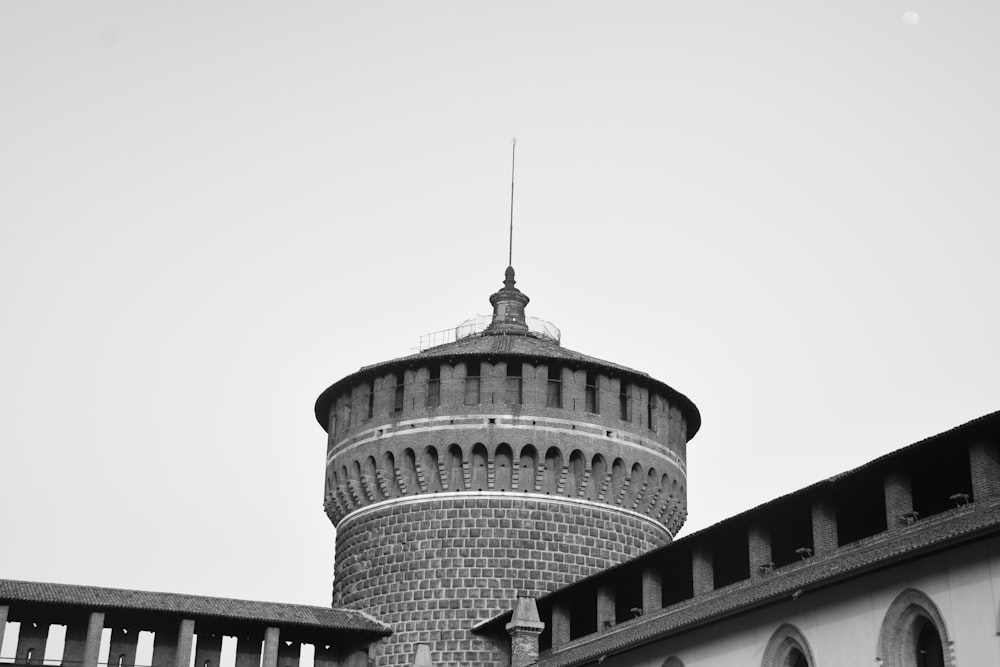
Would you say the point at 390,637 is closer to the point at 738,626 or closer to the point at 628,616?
the point at 628,616

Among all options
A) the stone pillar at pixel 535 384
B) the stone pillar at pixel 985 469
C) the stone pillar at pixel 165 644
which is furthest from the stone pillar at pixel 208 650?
the stone pillar at pixel 985 469

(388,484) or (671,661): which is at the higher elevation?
(388,484)

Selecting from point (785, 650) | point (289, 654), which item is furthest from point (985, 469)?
point (289, 654)

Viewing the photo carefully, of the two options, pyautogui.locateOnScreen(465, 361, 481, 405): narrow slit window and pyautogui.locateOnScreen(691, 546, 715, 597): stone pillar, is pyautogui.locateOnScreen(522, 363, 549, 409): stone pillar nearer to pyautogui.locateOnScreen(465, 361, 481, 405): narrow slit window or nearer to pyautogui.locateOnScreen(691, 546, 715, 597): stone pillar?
pyautogui.locateOnScreen(465, 361, 481, 405): narrow slit window

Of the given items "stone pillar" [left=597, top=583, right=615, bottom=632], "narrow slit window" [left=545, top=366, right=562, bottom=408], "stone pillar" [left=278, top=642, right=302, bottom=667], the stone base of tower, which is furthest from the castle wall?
"stone pillar" [left=278, top=642, right=302, bottom=667]

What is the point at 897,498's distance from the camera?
1094 inches

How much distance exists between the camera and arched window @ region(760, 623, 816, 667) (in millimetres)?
Result: 27828

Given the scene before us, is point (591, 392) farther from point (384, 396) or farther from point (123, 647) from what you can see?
point (123, 647)

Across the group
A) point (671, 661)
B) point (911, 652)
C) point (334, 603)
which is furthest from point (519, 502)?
point (911, 652)

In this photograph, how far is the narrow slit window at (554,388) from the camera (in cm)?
4362

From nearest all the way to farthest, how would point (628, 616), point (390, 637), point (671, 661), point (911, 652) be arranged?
1. point (911, 652)
2. point (671, 661)
3. point (628, 616)
4. point (390, 637)

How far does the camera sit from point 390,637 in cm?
4184

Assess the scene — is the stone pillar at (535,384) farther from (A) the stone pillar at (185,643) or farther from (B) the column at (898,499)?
(B) the column at (898,499)

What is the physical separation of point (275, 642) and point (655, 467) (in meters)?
12.3
